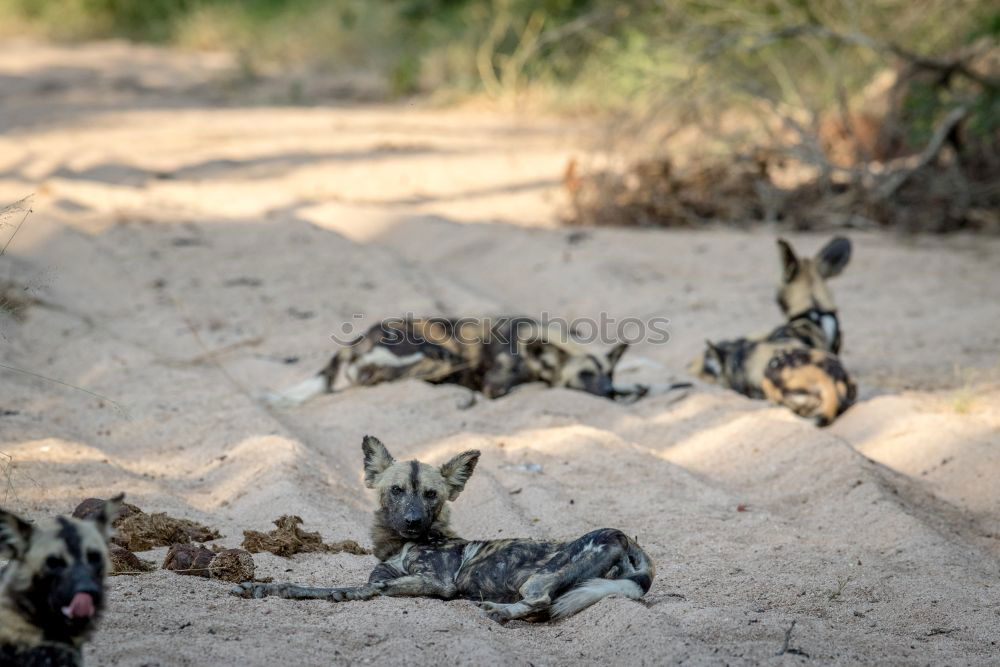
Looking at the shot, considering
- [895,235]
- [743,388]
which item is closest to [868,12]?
[895,235]

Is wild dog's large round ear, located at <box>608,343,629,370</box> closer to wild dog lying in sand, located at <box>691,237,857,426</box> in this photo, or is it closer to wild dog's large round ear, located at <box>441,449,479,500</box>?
wild dog lying in sand, located at <box>691,237,857,426</box>

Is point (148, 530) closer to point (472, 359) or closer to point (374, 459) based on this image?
point (374, 459)

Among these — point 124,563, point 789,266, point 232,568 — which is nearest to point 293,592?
point 232,568

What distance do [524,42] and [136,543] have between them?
1215 centimetres

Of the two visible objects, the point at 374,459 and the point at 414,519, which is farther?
the point at 374,459

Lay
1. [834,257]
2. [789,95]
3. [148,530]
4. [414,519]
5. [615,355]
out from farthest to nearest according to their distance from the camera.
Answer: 1. [789,95]
2. [834,257]
3. [615,355]
4. [148,530]
5. [414,519]

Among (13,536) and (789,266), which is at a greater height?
(789,266)

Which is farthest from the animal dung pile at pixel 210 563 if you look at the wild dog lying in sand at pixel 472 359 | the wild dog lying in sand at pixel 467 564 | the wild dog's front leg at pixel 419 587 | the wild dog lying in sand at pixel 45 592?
the wild dog lying in sand at pixel 472 359

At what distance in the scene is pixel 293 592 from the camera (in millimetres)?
3375

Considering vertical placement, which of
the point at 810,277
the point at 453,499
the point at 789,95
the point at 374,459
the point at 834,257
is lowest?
the point at 453,499

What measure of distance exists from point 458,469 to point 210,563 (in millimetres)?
840

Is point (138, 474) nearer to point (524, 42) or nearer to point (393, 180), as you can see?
point (393, 180)

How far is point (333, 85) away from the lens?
56.0ft

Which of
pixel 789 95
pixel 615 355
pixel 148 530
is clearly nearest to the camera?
pixel 148 530
